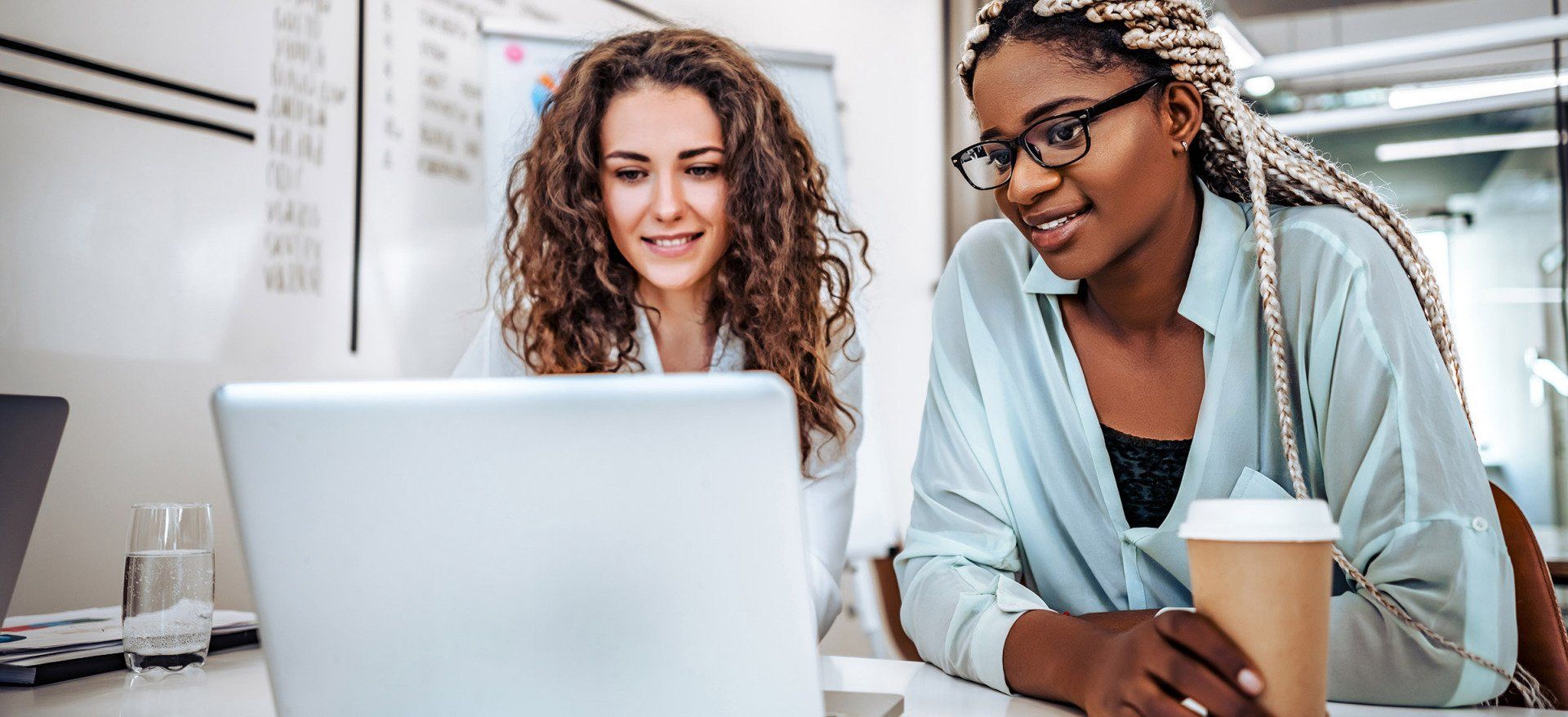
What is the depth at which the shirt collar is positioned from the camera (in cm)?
110

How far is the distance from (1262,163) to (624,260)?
915 mm

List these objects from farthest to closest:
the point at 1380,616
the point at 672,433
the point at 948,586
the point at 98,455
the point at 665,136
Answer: the point at 98,455, the point at 665,136, the point at 948,586, the point at 1380,616, the point at 672,433

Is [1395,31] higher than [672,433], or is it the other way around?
[1395,31]

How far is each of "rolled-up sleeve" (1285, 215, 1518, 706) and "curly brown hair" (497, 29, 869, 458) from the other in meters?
0.71

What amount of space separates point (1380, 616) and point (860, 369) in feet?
3.09

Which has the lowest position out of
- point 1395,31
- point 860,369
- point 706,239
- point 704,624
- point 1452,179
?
point 704,624

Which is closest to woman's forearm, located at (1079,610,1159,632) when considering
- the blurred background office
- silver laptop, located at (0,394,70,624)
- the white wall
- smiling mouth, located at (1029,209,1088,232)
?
smiling mouth, located at (1029,209,1088,232)

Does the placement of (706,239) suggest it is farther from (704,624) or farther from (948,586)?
(704,624)

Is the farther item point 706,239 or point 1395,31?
point 1395,31

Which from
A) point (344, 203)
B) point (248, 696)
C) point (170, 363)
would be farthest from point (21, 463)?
point (344, 203)

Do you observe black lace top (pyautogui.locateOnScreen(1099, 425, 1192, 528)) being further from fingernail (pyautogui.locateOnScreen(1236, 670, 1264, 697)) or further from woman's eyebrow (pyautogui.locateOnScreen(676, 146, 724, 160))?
woman's eyebrow (pyautogui.locateOnScreen(676, 146, 724, 160))

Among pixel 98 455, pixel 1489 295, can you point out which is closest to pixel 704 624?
pixel 98 455

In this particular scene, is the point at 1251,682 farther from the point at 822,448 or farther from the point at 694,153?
the point at 694,153

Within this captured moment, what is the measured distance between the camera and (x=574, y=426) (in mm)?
529
